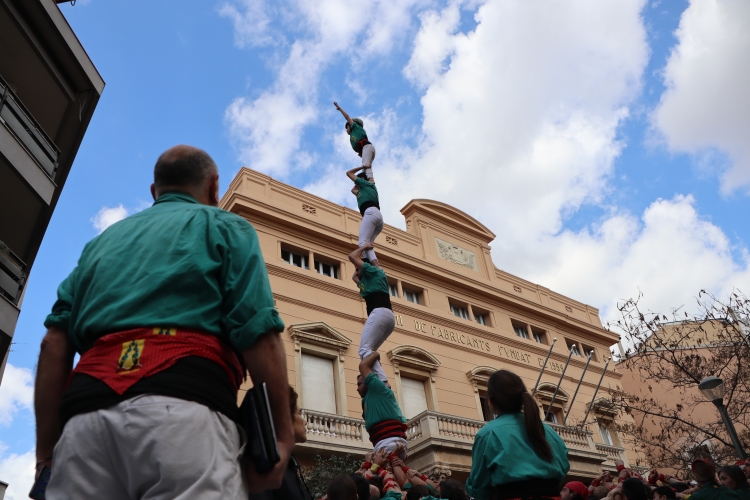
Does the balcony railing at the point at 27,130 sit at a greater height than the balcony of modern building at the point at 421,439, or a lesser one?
greater

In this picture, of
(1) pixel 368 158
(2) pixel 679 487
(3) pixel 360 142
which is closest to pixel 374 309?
(1) pixel 368 158

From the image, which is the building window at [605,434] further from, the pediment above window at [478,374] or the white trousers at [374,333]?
the white trousers at [374,333]

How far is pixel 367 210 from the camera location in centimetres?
807

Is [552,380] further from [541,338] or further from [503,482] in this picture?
[503,482]

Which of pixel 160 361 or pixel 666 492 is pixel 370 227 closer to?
pixel 666 492

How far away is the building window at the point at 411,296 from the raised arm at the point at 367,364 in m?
16.1

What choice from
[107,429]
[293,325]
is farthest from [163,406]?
[293,325]

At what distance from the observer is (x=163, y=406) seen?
1.74 metres

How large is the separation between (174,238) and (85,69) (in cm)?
1408

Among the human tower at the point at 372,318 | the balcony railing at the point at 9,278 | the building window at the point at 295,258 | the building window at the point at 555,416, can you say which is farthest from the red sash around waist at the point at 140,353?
the building window at the point at 555,416

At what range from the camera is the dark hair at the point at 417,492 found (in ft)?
17.2

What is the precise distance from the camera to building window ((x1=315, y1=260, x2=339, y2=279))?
21.3 metres

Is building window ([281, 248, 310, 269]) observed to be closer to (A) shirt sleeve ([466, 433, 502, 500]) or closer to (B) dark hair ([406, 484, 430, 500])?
(B) dark hair ([406, 484, 430, 500])

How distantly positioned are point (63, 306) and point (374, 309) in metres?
5.16
